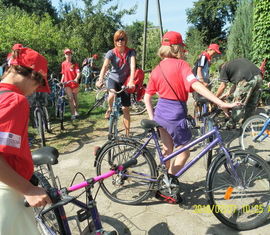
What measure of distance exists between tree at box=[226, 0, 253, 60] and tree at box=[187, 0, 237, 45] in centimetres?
2353

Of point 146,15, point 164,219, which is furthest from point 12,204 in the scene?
point 146,15

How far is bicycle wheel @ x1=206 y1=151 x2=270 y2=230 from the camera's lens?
8.52 feet

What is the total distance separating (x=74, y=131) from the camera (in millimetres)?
6234

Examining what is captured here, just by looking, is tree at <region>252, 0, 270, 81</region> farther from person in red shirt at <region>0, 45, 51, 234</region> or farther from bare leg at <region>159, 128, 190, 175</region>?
person in red shirt at <region>0, 45, 51, 234</region>

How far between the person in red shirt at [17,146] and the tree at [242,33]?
30.5 feet

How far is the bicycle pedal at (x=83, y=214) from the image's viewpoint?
181cm

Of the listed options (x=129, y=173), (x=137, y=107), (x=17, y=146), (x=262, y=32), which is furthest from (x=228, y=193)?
(x=262, y=32)

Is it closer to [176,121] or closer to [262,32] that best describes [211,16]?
[262,32]

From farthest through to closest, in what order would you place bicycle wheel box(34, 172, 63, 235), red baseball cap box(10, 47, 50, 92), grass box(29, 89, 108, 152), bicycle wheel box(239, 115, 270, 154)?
grass box(29, 89, 108, 152) < bicycle wheel box(239, 115, 270, 154) < bicycle wheel box(34, 172, 63, 235) < red baseball cap box(10, 47, 50, 92)

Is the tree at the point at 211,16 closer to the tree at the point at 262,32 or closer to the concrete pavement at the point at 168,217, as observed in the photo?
the tree at the point at 262,32

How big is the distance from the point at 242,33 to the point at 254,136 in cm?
668

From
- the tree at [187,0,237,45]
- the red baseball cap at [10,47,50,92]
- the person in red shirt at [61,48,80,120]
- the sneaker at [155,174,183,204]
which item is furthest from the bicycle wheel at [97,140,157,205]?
the tree at [187,0,237,45]

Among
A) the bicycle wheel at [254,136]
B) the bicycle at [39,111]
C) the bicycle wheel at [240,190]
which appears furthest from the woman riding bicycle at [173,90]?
the bicycle at [39,111]

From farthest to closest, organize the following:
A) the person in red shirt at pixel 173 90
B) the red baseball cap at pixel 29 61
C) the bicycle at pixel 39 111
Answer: the bicycle at pixel 39 111, the person in red shirt at pixel 173 90, the red baseball cap at pixel 29 61
